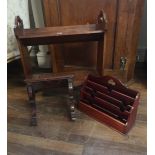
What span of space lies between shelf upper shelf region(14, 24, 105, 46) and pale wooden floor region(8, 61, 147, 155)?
50 centimetres

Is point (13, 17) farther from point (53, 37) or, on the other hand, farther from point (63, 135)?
point (63, 135)

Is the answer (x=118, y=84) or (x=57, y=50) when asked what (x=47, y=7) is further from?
(x=118, y=84)

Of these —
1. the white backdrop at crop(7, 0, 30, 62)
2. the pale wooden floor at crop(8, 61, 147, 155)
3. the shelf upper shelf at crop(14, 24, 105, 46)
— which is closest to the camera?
the pale wooden floor at crop(8, 61, 147, 155)

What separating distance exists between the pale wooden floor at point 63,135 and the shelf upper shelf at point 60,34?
50 centimetres

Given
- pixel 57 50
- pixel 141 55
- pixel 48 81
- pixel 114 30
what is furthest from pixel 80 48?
pixel 141 55

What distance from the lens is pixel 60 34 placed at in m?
1.22

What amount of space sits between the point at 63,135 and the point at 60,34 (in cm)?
64

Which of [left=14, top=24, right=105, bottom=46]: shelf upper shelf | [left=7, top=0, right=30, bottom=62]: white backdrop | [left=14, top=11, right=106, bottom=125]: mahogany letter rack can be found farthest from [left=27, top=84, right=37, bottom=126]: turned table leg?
[left=7, top=0, right=30, bottom=62]: white backdrop

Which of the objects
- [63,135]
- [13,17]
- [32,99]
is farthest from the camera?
[13,17]

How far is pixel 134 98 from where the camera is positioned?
1.18m

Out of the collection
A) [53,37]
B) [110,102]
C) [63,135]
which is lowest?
[63,135]

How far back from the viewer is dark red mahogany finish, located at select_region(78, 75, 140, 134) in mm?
1185

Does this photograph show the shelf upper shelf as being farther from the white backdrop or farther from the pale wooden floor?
the pale wooden floor

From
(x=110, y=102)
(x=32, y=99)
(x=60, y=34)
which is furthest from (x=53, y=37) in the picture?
(x=110, y=102)
